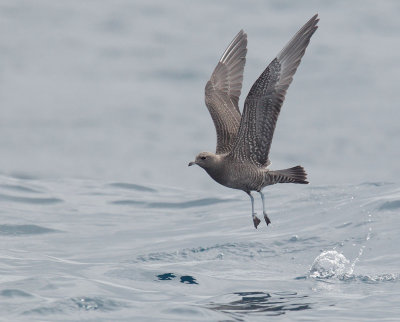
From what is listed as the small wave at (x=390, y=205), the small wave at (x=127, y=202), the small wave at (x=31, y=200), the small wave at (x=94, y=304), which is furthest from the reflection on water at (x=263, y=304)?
the small wave at (x=31, y=200)

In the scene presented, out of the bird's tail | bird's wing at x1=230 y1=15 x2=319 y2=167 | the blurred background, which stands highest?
the blurred background

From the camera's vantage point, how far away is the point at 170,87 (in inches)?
773

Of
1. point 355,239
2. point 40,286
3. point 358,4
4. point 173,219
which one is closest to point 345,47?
point 358,4

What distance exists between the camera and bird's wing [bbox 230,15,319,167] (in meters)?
8.50

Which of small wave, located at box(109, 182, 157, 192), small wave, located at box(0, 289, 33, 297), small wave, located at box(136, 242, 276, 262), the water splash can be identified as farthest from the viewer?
small wave, located at box(109, 182, 157, 192)

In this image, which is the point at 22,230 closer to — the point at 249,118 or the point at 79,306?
the point at 79,306

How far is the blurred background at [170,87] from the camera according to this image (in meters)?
16.2

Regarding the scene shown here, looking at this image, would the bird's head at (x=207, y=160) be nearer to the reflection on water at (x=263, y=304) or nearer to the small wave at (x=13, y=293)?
the reflection on water at (x=263, y=304)

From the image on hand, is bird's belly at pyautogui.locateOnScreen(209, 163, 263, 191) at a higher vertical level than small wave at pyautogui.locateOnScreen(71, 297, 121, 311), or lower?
higher

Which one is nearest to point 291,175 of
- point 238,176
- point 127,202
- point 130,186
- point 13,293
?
point 238,176

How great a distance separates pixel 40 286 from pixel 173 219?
399cm

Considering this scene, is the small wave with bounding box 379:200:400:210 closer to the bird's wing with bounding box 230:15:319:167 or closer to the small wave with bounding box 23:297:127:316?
the bird's wing with bounding box 230:15:319:167

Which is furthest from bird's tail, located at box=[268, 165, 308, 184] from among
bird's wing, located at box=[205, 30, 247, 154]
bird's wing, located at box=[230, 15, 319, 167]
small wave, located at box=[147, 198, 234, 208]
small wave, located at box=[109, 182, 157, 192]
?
small wave, located at box=[109, 182, 157, 192]

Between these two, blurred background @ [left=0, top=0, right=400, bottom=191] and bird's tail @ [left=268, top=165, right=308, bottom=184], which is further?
blurred background @ [left=0, top=0, right=400, bottom=191]
